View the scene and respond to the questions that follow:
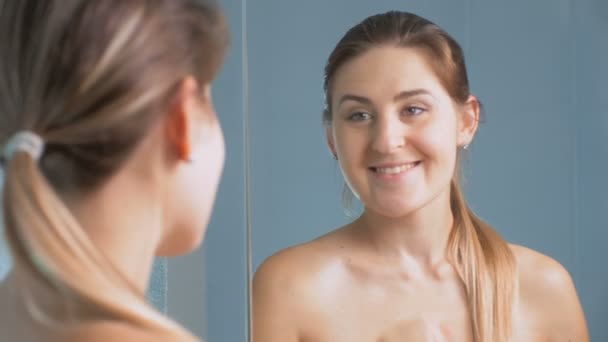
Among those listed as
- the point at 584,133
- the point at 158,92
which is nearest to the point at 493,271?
the point at 584,133

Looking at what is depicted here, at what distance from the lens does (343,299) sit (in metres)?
1.43

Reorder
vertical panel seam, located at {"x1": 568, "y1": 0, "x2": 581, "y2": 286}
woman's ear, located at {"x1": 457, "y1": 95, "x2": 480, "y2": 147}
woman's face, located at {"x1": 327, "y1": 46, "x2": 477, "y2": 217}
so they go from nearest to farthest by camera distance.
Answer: woman's face, located at {"x1": 327, "y1": 46, "x2": 477, "y2": 217}
woman's ear, located at {"x1": 457, "y1": 95, "x2": 480, "y2": 147}
vertical panel seam, located at {"x1": 568, "y1": 0, "x2": 581, "y2": 286}

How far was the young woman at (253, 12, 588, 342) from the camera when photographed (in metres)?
1.38

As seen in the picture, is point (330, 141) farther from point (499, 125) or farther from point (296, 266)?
point (499, 125)

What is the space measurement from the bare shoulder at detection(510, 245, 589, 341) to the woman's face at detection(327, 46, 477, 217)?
231 millimetres

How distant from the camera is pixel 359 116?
1.38 m

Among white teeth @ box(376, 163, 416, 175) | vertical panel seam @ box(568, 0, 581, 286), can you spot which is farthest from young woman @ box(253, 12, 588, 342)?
vertical panel seam @ box(568, 0, 581, 286)

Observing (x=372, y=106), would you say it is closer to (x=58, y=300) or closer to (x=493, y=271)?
(x=493, y=271)

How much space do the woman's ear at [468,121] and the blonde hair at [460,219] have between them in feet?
0.06

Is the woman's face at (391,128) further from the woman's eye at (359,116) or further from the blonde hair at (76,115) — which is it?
the blonde hair at (76,115)

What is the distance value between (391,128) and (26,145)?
69 cm

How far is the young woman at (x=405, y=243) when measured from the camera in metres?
1.38

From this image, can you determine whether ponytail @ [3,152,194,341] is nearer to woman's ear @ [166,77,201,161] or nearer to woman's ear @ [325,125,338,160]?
woman's ear @ [166,77,201,161]

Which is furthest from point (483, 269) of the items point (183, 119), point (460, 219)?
point (183, 119)
